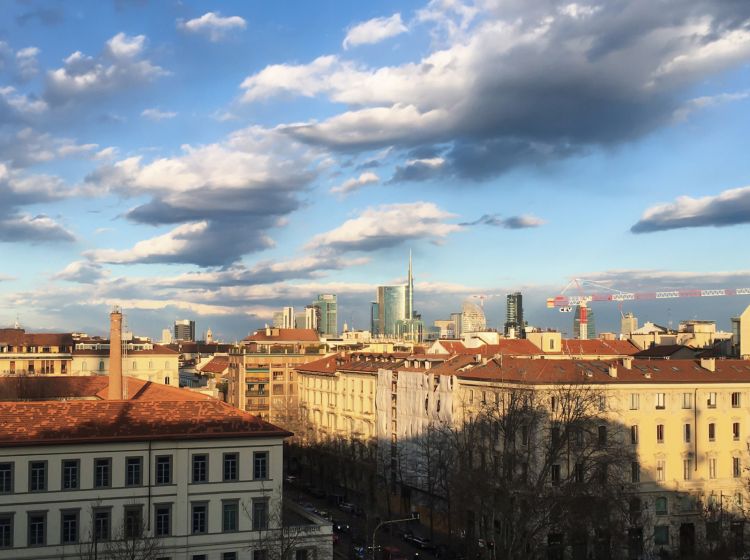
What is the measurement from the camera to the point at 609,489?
238 ft

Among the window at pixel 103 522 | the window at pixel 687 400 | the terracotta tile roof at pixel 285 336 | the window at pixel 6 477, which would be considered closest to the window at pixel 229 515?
the window at pixel 103 522

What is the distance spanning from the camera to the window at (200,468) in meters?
61.7

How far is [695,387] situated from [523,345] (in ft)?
184

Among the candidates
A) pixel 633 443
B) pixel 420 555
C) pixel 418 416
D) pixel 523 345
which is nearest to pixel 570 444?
pixel 633 443

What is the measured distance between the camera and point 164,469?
6116 centimetres

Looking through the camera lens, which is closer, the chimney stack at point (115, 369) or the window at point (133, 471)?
the window at point (133, 471)

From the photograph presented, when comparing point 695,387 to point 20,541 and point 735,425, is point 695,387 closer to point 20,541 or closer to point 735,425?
point 735,425

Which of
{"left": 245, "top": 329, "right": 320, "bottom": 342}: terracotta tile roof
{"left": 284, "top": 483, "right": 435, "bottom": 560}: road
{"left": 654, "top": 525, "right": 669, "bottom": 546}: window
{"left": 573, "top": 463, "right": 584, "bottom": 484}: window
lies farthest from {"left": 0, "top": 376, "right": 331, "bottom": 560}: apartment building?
{"left": 245, "top": 329, "right": 320, "bottom": 342}: terracotta tile roof

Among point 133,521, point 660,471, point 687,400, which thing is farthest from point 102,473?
point 687,400

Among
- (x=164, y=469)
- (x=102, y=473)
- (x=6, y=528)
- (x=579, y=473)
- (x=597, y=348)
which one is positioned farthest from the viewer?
(x=597, y=348)

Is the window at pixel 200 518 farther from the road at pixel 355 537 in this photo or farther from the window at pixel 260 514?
the road at pixel 355 537

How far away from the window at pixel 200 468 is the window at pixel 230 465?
1337 mm

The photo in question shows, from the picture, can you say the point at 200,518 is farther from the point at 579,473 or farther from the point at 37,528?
the point at 579,473

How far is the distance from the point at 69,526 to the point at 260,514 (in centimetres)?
1274
